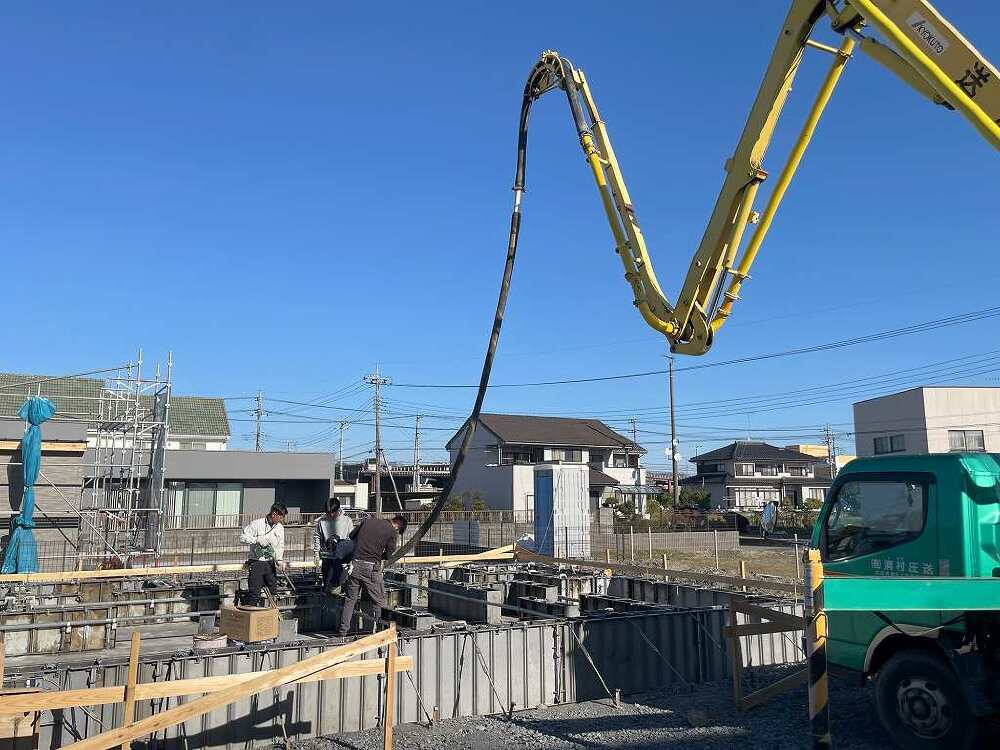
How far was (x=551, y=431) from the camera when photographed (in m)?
53.1

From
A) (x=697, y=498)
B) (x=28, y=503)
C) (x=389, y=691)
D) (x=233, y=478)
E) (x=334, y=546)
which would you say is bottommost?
(x=389, y=691)

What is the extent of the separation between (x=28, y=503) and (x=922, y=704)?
22135mm

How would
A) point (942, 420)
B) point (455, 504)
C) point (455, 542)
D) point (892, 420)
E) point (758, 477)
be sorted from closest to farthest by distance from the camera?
point (455, 542), point (942, 420), point (892, 420), point (455, 504), point (758, 477)

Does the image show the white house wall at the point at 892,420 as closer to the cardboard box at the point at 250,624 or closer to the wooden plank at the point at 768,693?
the wooden plank at the point at 768,693

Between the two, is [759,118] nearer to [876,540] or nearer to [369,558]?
[876,540]

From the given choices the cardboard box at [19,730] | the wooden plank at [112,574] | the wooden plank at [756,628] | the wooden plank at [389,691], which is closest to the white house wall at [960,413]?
the wooden plank at [112,574]

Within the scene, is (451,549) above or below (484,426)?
below

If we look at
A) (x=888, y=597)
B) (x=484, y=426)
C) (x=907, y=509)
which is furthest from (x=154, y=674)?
(x=484, y=426)

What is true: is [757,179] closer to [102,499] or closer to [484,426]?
[102,499]

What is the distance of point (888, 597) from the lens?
5.98 meters

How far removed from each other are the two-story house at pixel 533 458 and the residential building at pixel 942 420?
14951mm

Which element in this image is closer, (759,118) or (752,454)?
(759,118)

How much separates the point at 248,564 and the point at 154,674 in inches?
201

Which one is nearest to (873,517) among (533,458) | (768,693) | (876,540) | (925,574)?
(876,540)
